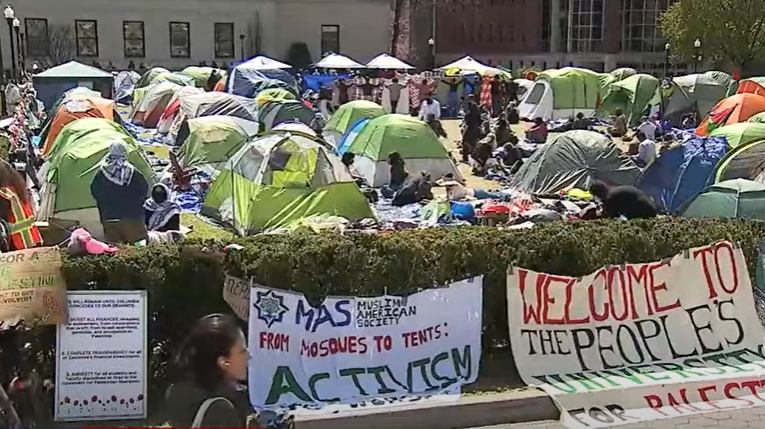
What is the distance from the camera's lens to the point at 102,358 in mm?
5898

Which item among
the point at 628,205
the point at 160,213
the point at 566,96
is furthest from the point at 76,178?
the point at 566,96

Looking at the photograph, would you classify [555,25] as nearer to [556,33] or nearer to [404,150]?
[556,33]

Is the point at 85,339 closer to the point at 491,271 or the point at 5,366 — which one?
the point at 5,366

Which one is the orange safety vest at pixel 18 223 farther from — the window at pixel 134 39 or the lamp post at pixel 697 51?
the window at pixel 134 39

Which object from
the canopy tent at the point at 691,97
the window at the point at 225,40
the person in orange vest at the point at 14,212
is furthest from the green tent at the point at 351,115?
the window at the point at 225,40

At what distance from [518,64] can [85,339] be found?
52.0 m

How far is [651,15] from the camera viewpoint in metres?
55.0

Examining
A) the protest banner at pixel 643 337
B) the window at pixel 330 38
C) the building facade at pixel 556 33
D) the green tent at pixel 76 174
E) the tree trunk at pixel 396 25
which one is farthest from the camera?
the tree trunk at pixel 396 25

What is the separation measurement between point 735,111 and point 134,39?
122ft

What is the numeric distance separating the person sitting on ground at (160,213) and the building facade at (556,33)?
151 ft

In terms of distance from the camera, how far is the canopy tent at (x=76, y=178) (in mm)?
12697

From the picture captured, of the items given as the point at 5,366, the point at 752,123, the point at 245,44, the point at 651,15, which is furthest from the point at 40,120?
the point at 651,15

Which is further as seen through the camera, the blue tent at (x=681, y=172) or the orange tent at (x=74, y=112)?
the orange tent at (x=74, y=112)

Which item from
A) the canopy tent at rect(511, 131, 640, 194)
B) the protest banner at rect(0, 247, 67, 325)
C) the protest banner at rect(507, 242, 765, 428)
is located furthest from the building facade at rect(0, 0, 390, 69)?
the protest banner at rect(507, 242, 765, 428)
